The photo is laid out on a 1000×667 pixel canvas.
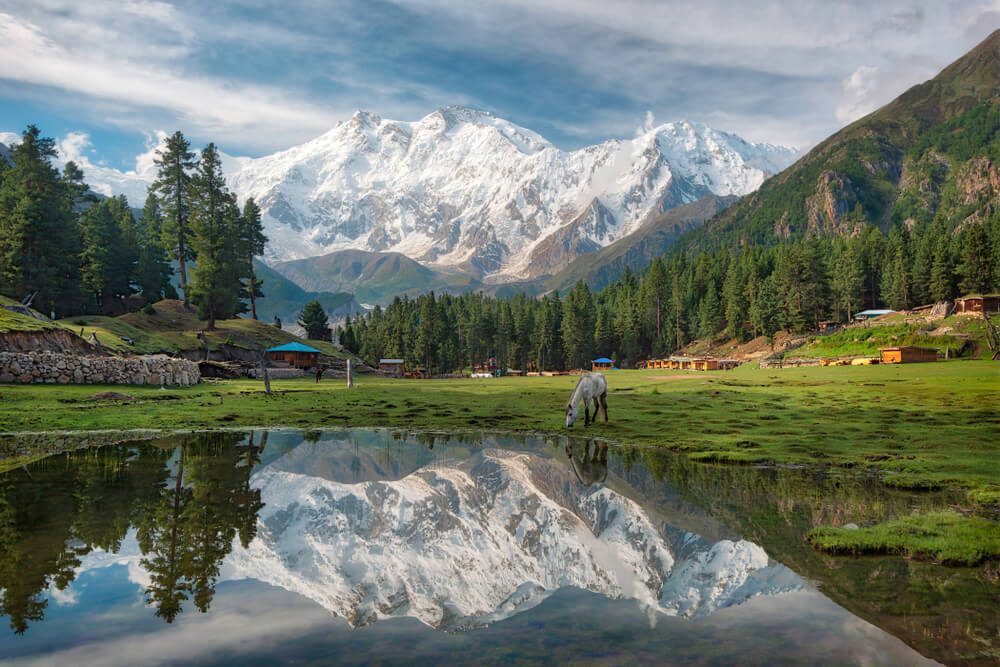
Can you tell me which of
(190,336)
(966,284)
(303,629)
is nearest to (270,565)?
(303,629)

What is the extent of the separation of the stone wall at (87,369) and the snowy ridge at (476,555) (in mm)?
29731

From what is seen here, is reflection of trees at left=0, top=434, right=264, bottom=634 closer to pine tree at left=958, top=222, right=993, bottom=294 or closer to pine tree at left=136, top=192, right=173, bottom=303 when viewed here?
pine tree at left=136, top=192, right=173, bottom=303

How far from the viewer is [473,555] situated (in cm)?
1056

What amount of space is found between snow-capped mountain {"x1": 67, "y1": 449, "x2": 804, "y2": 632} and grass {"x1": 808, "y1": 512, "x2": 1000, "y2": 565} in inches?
55.1

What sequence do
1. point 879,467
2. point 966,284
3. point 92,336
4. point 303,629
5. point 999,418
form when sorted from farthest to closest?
1. point 966,284
2. point 92,336
3. point 999,418
4. point 879,467
5. point 303,629

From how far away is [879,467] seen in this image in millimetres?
17125

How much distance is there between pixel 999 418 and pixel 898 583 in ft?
67.7

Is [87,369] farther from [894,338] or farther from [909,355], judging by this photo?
[894,338]

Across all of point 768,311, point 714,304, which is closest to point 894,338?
point 768,311

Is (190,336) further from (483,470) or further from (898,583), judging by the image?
(898,583)

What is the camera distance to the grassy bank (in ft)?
61.2

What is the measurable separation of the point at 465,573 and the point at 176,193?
100916mm

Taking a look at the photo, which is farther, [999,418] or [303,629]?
[999,418]

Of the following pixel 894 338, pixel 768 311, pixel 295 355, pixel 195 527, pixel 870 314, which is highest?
pixel 768 311
